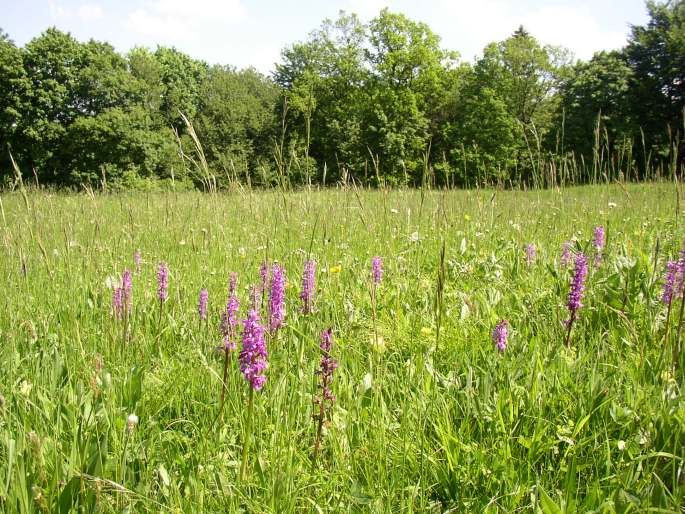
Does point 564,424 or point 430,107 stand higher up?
point 430,107

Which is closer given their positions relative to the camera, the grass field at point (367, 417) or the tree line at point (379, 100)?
the grass field at point (367, 417)

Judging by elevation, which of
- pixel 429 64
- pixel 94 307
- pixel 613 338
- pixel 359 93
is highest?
pixel 429 64

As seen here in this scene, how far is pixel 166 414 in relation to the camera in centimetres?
161

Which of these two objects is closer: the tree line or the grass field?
the grass field

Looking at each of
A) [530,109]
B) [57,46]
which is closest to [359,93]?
[530,109]

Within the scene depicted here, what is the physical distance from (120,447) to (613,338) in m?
1.91

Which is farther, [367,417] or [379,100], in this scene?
[379,100]

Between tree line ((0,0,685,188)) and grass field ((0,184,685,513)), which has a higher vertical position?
tree line ((0,0,685,188))

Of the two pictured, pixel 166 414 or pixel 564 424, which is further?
pixel 166 414

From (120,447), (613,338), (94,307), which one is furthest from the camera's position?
(94,307)

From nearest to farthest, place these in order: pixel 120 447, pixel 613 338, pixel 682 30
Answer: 1. pixel 120 447
2. pixel 613 338
3. pixel 682 30

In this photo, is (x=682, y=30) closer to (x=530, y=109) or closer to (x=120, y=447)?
(x=530, y=109)

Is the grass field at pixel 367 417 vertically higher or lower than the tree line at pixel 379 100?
lower

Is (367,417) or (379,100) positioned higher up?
(379,100)
